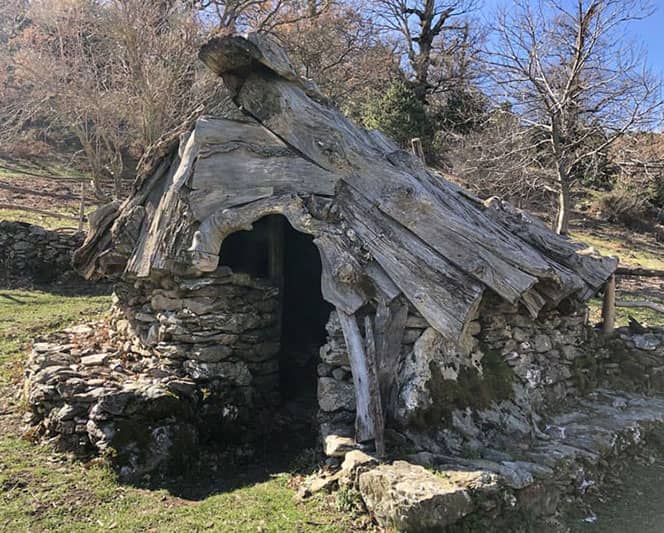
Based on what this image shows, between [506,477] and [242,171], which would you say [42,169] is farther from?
[506,477]

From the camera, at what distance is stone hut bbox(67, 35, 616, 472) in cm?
548

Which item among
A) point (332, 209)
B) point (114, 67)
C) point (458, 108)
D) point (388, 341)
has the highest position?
point (458, 108)

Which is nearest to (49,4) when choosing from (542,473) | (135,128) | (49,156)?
(135,128)

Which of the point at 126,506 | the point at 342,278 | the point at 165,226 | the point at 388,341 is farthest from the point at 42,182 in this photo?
the point at 388,341

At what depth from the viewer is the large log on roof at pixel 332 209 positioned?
18.5 feet

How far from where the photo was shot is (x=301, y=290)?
9.29m

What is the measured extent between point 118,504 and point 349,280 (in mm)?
2896

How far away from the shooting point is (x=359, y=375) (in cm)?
544

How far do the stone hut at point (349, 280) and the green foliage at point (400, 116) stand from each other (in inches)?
492

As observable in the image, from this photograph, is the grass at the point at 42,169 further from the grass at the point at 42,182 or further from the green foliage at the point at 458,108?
the green foliage at the point at 458,108

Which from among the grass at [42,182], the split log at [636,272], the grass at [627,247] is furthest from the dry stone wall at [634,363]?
the grass at [42,182]

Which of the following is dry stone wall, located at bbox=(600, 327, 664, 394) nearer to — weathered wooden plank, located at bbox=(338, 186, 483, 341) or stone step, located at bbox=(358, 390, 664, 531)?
stone step, located at bbox=(358, 390, 664, 531)

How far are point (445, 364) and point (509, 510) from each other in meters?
1.49

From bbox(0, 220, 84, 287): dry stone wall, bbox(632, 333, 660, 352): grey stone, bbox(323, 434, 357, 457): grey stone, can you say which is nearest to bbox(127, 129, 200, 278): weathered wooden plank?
bbox(323, 434, 357, 457): grey stone
